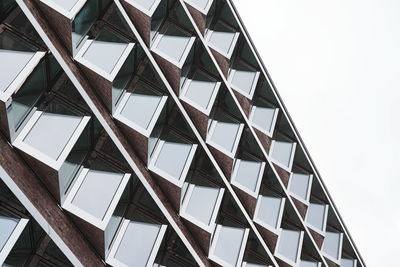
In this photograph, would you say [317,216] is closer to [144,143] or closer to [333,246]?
[333,246]

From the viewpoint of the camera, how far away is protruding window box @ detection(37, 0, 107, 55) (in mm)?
15766

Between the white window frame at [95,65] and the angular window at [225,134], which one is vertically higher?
the angular window at [225,134]

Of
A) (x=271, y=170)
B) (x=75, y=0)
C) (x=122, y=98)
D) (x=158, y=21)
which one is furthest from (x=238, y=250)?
(x=75, y=0)

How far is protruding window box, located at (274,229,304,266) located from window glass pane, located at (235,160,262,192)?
2962 millimetres

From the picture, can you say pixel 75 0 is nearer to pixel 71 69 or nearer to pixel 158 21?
pixel 71 69

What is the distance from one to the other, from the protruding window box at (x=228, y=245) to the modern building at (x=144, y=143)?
57mm

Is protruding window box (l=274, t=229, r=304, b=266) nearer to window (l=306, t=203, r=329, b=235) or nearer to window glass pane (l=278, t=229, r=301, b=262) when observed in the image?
window glass pane (l=278, t=229, r=301, b=262)

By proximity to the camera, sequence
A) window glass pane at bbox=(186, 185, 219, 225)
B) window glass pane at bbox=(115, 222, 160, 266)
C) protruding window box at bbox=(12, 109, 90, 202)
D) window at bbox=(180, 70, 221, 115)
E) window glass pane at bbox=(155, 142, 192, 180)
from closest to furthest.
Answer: protruding window box at bbox=(12, 109, 90, 202)
window glass pane at bbox=(115, 222, 160, 266)
window glass pane at bbox=(155, 142, 192, 180)
window glass pane at bbox=(186, 185, 219, 225)
window at bbox=(180, 70, 221, 115)

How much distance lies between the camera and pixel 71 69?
16.1m

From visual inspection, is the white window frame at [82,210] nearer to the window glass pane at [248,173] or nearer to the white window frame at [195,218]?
the white window frame at [195,218]

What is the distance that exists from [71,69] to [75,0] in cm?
215

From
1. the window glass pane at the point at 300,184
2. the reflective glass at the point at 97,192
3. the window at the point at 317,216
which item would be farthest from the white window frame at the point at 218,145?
the window at the point at 317,216

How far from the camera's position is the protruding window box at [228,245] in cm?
2092

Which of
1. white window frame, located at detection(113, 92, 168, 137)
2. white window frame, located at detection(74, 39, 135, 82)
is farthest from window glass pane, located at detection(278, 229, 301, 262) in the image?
white window frame, located at detection(74, 39, 135, 82)
